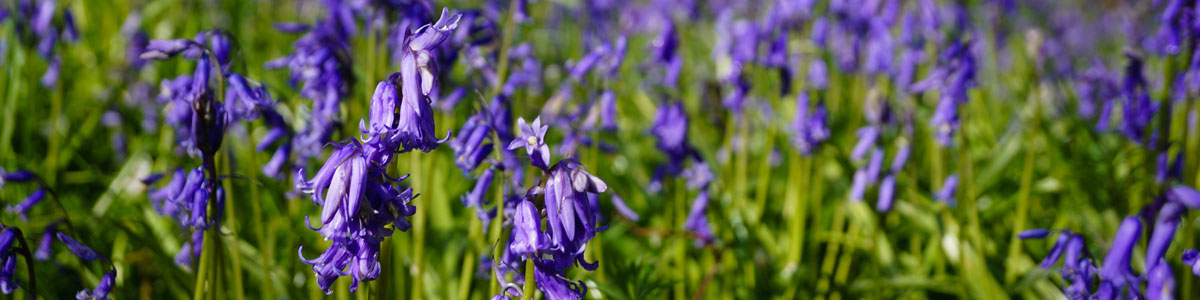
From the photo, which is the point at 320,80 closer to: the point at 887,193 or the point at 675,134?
the point at 675,134

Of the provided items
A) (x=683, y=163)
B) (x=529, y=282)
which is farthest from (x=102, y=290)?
(x=683, y=163)

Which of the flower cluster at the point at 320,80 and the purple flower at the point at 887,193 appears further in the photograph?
the purple flower at the point at 887,193

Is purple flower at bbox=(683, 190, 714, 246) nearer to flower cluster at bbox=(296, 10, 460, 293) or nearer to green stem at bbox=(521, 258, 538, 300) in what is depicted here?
green stem at bbox=(521, 258, 538, 300)

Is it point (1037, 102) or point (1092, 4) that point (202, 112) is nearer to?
Result: point (1037, 102)

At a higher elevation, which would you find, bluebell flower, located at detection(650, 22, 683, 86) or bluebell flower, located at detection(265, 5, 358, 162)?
bluebell flower, located at detection(265, 5, 358, 162)

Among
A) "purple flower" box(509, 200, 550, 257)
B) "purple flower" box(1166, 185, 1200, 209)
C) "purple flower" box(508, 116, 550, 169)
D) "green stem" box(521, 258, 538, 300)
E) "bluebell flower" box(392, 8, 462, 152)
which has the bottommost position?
"green stem" box(521, 258, 538, 300)

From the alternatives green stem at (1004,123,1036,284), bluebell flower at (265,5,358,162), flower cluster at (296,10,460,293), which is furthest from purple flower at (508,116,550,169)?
green stem at (1004,123,1036,284)

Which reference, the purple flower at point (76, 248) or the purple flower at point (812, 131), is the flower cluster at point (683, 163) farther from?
the purple flower at point (76, 248)

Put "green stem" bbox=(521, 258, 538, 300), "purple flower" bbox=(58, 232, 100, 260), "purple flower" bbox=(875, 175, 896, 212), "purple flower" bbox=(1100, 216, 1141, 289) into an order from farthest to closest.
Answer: "purple flower" bbox=(875, 175, 896, 212) < "purple flower" bbox=(1100, 216, 1141, 289) < "purple flower" bbox=(58, 232, 100, 260) < "green stem" bbox=(521, 258, 538, 300)

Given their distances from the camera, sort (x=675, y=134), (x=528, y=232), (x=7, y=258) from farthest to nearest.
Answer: (x=675, y=134)
(x=7, y=258)
(x=528, y=232)

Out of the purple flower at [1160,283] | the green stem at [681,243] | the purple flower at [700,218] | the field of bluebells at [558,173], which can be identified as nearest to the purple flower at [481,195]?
the field of bluebells at [558,173]
